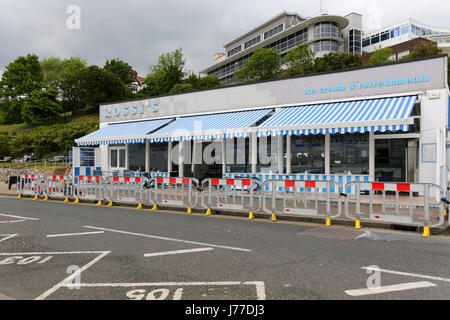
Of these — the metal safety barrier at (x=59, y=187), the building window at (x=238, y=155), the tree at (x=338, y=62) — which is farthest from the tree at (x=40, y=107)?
the building window at (x=238, y=155)

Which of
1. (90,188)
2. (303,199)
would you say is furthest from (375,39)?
(90,188)

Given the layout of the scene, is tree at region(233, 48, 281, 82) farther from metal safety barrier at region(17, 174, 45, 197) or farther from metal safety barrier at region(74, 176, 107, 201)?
metal safety barrier at region(74, 176, 107, 201)

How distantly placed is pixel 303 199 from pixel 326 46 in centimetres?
5328

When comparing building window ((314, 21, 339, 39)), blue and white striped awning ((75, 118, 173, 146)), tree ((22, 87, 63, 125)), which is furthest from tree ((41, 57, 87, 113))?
blue and white striped awning ((75, 118, 173, 146))

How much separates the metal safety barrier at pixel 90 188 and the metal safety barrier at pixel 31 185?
2.48 meters

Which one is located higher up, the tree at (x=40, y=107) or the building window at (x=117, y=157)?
the tree at (x=40, y=107)

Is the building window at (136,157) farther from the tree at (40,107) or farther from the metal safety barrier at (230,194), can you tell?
the tree at (40,107)

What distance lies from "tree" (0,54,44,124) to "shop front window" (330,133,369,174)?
66.1 metres

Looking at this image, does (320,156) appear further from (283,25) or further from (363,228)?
(283,25)

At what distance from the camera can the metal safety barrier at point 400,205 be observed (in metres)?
7.37

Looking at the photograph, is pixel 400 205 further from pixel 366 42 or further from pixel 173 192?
pixel 366 42

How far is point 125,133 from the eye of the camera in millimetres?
18422

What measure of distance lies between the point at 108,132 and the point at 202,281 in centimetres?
1729

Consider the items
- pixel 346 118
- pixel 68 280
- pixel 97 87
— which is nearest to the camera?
pixel 68 280
